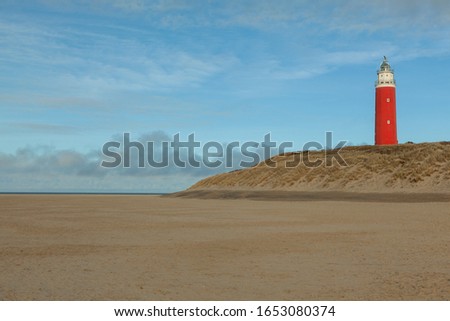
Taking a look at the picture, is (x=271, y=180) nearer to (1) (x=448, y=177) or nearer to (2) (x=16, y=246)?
(1) (x=448, y=177)

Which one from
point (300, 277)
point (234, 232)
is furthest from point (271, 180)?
point (300, 277)

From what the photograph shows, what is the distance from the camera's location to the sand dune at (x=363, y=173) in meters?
45.5

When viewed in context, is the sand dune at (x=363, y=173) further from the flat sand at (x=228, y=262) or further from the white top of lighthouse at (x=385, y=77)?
the flat sand at (x=228, y=262)

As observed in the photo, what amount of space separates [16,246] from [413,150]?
48.6 m

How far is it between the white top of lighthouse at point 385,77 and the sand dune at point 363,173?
849 cm

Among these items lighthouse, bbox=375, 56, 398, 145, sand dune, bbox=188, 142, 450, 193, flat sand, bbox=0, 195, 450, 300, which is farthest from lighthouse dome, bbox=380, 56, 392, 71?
flat sand, bbox=0, 195, 450, 300

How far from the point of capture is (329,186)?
51.1 meters

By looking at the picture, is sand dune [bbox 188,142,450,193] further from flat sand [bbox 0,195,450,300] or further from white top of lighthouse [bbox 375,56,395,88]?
Answer: flat sand [bbox 0,195,450,300]

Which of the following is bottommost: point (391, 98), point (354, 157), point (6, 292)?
point (6, 292)

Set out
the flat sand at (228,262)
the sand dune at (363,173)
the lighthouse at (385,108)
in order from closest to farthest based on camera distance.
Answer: the flat sand at (228,262), the sand dune at (363,173), the lighthouse at (385,108)

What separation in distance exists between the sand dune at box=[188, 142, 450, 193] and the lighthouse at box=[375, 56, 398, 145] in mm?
3533

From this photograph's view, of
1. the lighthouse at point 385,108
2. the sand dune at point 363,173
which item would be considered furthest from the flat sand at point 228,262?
the lighthouse at point 385,108

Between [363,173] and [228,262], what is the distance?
41.5 meters
